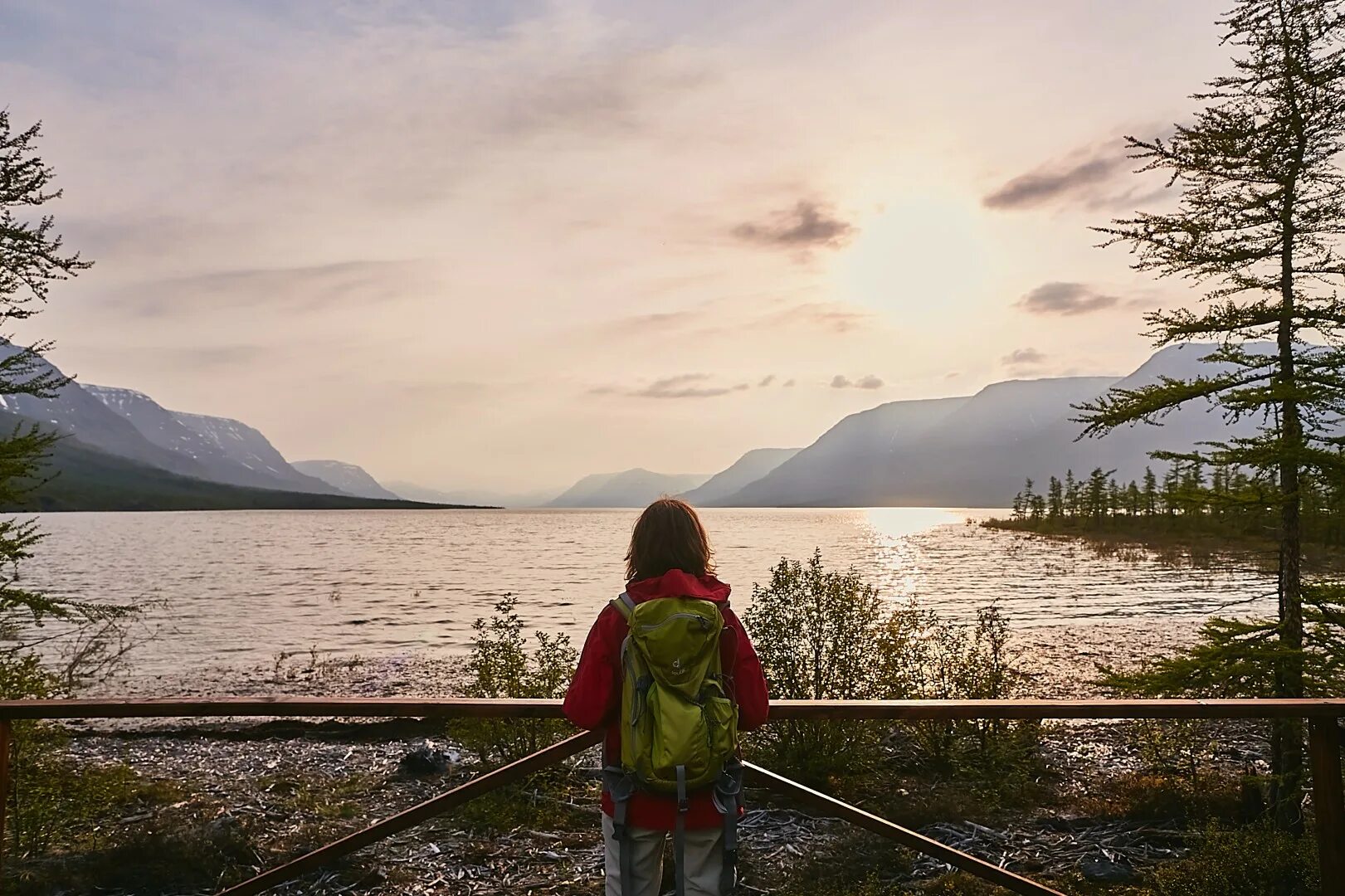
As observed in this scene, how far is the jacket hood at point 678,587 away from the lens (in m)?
3.11

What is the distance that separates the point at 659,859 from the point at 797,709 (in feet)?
3.24

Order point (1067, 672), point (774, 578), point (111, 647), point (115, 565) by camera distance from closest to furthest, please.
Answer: point (774, 578) → point (1067, 672) → point (111, 647) → point (115, 565)

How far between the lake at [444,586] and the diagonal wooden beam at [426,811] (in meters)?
17.3

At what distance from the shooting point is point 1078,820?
8750mm

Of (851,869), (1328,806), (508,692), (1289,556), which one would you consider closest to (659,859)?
Answer: (1328,806)

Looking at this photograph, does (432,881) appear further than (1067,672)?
No

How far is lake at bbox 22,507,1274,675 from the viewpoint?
77.7ft

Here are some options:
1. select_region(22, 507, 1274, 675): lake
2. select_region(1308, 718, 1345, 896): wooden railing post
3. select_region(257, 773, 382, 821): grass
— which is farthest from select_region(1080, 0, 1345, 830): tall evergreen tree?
select_region(22, 507, 1274, 675): lake

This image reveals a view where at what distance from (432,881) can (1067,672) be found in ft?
47.5

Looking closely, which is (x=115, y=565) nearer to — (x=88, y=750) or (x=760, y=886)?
(x=88, y=750)

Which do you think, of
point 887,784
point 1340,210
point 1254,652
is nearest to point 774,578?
point 887,784

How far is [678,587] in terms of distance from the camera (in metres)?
3.11

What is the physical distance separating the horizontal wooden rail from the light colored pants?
71 cm

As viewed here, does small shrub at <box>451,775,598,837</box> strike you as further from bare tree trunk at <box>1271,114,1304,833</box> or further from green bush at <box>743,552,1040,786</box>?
bare tree trunk at <box>1271,114,1304,833</box>
